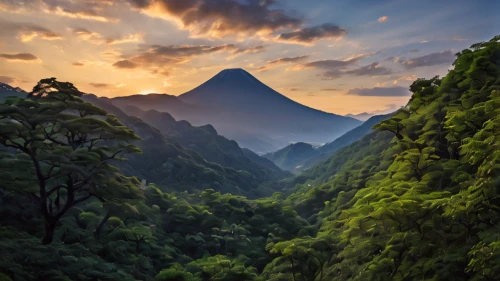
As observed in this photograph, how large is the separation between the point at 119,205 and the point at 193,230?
52.2ft

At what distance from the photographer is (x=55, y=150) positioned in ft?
55.2

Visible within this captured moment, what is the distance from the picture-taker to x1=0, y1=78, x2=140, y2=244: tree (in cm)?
1670

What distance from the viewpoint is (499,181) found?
1254 cm

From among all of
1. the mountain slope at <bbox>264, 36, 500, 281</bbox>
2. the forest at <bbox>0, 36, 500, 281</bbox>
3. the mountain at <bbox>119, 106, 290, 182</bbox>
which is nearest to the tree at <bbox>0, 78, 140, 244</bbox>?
the forest at <bbox>0, 36, 500, 281</bbox>

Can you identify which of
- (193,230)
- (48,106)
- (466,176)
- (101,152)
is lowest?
(193,230)

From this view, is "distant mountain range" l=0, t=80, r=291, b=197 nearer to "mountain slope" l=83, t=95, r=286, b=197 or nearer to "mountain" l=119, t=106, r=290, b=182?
"mountain slope" l=83, t=95, r=286, b=197

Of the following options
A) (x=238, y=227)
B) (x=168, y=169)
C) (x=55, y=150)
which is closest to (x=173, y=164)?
(x=168, y=169)

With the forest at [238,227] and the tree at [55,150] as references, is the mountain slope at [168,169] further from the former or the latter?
the tree at [55,150]

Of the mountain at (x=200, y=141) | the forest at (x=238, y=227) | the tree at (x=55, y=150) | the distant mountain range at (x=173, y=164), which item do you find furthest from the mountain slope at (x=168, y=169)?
the tree at (x=55, y=150)

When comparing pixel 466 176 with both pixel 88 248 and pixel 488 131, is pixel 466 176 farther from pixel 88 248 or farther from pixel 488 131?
pixel 88 248

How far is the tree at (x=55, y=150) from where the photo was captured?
54.8 feet

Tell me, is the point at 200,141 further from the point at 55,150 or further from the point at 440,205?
the point at 440,205

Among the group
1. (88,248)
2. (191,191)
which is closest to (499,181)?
(88,248)

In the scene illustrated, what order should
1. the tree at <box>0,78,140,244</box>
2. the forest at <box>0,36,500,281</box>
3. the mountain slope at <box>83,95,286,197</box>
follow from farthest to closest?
the mountain slope at <box>83,95,286,197</box>
the tree at <box>0,78,140,244</box>
the forest at <box>0,36,500,281</box>
